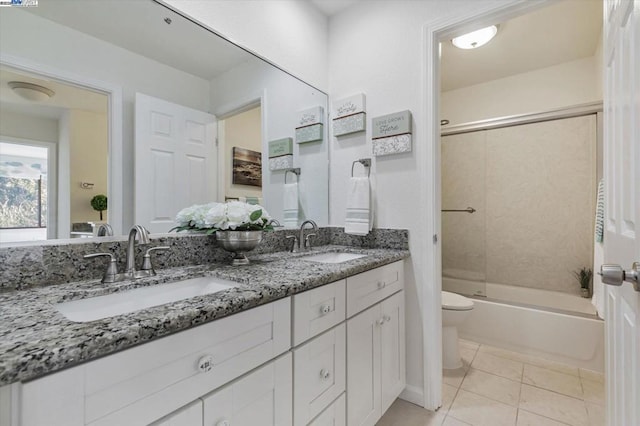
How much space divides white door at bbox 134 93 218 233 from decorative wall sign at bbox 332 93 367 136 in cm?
87

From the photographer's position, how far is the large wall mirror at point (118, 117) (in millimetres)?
896

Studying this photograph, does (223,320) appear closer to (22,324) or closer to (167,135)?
(22,324)

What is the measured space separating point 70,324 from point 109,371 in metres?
0.14

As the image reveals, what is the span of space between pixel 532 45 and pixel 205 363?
10.4 ft

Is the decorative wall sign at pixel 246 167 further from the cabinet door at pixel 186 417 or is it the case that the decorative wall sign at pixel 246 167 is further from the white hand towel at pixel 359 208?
the cabinet door at pixel 186 417

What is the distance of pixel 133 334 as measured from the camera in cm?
56

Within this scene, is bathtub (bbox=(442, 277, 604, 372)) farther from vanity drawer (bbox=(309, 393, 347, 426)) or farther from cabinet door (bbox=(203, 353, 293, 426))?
cabinet door (bbox=(203, 353, 293, 426))

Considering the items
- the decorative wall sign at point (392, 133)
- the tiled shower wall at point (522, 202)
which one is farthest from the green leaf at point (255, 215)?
the tiled shower wall at point (522, 202)

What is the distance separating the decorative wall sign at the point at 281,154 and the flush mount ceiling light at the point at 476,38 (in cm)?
152

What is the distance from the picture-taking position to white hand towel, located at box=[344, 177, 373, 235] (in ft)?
5.92

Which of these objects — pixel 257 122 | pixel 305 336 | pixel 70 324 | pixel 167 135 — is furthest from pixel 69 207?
pixel 257 122

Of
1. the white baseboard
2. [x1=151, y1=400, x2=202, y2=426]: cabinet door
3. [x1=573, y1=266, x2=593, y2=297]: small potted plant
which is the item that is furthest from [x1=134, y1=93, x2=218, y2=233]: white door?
[x1=573, y1=266, x2=593, y2=297]: small potted plant

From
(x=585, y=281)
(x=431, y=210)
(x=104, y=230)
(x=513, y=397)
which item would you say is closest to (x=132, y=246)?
(x=104, y=230)

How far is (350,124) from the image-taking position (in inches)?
76.2
